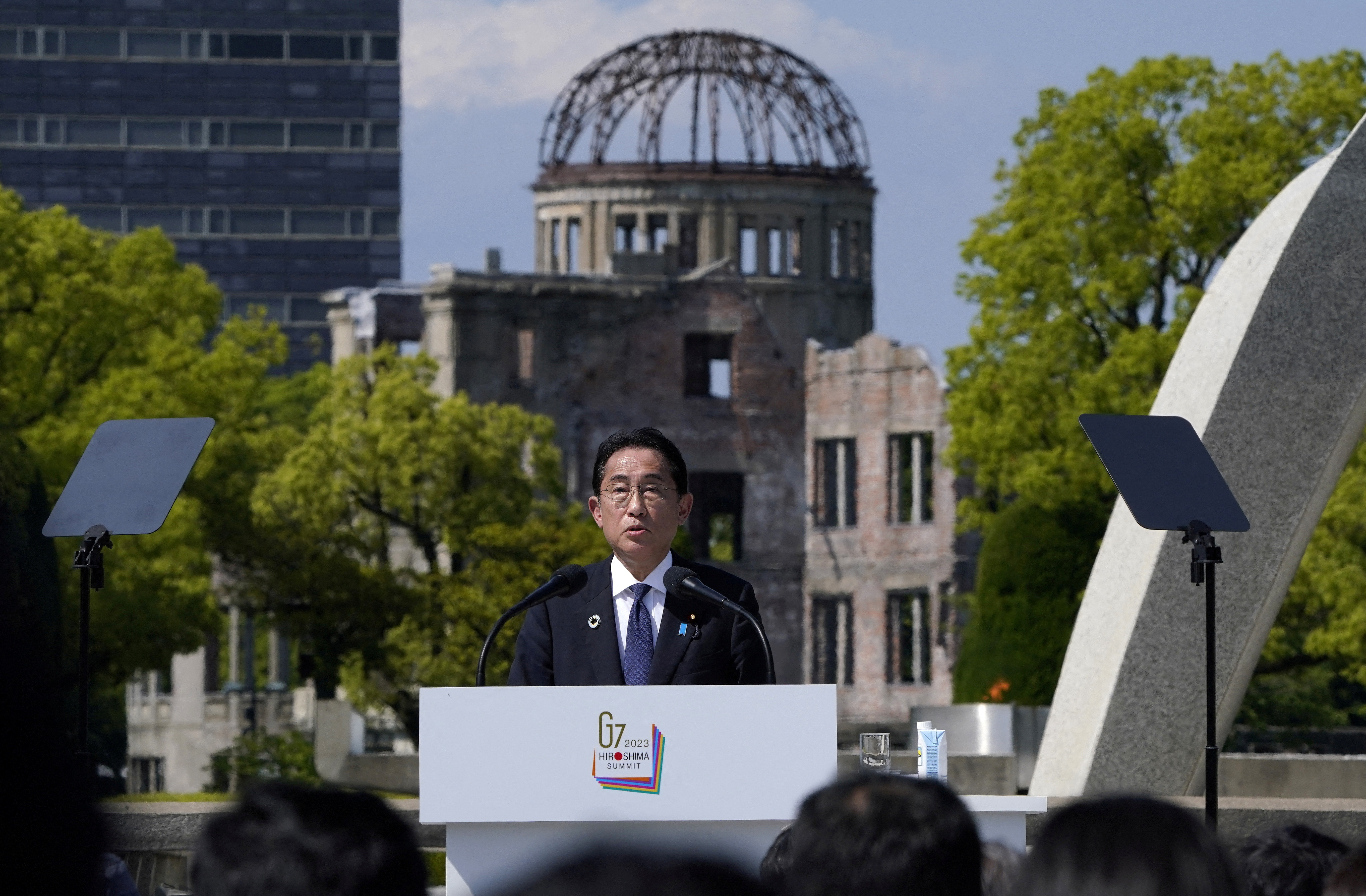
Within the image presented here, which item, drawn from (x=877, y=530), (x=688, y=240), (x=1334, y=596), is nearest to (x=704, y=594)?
(x=1334, y=596)

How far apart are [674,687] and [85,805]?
252cm

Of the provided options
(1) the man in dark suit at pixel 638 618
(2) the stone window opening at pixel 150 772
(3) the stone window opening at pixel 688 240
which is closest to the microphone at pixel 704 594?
(1) the man in dark suit at pixel 638 618

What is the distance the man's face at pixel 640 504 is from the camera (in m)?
6.27

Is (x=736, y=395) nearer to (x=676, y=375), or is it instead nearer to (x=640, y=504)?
(x=676, y=375)

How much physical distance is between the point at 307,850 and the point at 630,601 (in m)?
3.37

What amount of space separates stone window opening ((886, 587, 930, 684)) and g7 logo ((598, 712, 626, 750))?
38.6 metres

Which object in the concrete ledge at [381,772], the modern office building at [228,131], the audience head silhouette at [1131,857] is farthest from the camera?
the modern office building at [228,131]

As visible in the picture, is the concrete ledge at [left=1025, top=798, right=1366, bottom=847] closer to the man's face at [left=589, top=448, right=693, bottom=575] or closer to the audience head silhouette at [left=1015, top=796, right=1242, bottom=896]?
the man's face at [left=589, top=448, right=693, bottom=575]

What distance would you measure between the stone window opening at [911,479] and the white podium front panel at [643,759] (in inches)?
1529

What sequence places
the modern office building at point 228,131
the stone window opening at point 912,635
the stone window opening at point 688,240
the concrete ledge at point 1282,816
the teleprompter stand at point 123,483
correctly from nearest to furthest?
the teleprompter stand at point 123,483 → the concrete ledge at point 1282,816 → the stone window opening at point 912,635 → the stone window opening at point 688,240 → the modern office building at point 228,131

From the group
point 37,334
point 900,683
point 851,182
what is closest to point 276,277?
point 851,182

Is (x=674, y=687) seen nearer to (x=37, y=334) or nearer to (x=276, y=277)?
(x=37, y=334)

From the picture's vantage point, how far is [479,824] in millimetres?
5551

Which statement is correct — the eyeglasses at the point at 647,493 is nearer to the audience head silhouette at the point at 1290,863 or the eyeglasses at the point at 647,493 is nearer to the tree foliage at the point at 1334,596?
the audience head silhouette at the point at 1290,863
